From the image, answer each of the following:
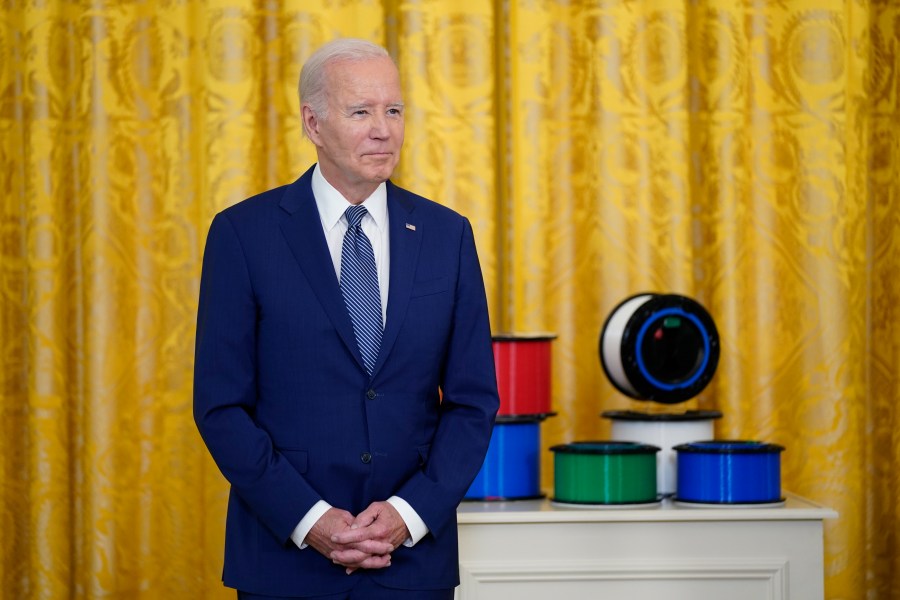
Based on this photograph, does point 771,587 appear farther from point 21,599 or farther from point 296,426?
point 21,599

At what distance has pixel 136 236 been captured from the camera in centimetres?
271

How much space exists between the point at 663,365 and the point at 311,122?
1.01 m

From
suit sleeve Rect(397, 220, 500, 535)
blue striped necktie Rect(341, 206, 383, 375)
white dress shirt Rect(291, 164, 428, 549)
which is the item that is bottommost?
suit sleeve Rect(397, 220, 500, 535)

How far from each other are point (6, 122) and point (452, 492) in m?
1.77

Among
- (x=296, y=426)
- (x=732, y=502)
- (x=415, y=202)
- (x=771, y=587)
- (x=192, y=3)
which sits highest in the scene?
(x=192, y=3)

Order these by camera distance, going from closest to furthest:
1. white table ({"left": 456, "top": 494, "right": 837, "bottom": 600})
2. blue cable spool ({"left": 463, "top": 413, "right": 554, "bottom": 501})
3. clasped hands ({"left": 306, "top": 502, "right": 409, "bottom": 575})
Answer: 1. clasped hands ({"left": 306, "top": 502, "right": 409, "bottom": 575})
2. white table ({"left": 456, "top": 494, "right": 837, "bottom": 600})
3. blue cable spool ({"left": 463, "top": 413, "right": 554, "bottom": 501})

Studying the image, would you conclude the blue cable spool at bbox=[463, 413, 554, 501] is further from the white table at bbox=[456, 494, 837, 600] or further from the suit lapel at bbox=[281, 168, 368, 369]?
the suit lapel at bbox=[281, 168, 368, 369]

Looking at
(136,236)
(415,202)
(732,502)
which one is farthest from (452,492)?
(136,236)

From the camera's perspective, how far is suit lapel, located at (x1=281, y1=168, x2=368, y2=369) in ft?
4.54

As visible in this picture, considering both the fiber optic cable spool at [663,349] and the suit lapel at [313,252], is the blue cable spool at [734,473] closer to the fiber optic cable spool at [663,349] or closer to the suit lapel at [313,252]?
the fiber optic cable spool at [663,349]

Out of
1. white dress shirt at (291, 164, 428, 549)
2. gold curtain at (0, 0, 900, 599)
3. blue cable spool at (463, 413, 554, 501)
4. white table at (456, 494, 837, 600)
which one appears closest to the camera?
white dress shirt at (291, 164, 428, 549)

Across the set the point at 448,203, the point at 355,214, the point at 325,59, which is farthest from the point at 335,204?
the point at 448,203

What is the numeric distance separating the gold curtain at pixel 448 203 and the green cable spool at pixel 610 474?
2.15ft

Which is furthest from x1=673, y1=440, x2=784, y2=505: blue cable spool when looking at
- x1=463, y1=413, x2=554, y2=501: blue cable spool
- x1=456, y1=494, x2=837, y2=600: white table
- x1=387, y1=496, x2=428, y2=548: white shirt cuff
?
x1=387, y1=496, x2=428, y2=548: white shirt cuff
